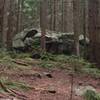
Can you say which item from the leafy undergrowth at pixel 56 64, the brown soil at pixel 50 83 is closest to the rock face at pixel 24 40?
the leafy undergrowth at pixel 56 64

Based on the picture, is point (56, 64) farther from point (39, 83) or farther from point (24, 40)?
point (24, 40)

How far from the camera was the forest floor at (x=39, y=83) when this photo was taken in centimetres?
757

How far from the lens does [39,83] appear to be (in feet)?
31.5

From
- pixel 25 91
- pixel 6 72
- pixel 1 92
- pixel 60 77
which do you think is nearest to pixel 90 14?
pixel 60 77

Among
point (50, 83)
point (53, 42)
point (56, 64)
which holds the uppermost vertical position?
point (53, 42)

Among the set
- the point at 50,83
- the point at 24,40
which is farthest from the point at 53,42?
the point at 50,83

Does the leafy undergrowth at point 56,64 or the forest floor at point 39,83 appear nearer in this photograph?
the forest floor at point 39,83

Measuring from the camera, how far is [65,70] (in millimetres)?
13031

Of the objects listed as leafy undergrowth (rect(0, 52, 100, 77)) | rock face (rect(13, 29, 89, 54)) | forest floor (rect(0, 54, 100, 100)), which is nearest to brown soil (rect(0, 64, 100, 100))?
forest floor (rect(0, 54, 100, 100))

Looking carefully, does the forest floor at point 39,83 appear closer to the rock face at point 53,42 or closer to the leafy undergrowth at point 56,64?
the leafy undergrowth at point 56,64

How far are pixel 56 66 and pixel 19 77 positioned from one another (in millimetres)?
4002

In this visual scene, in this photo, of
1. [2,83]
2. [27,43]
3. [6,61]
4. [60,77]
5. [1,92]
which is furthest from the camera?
[27,43]

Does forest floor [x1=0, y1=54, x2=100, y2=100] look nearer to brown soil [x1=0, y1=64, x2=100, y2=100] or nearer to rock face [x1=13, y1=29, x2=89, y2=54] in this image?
brown soil [x1=0, y1=64, x2=100, y2=100]

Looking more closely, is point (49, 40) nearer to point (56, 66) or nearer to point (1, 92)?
point (56, 66)
